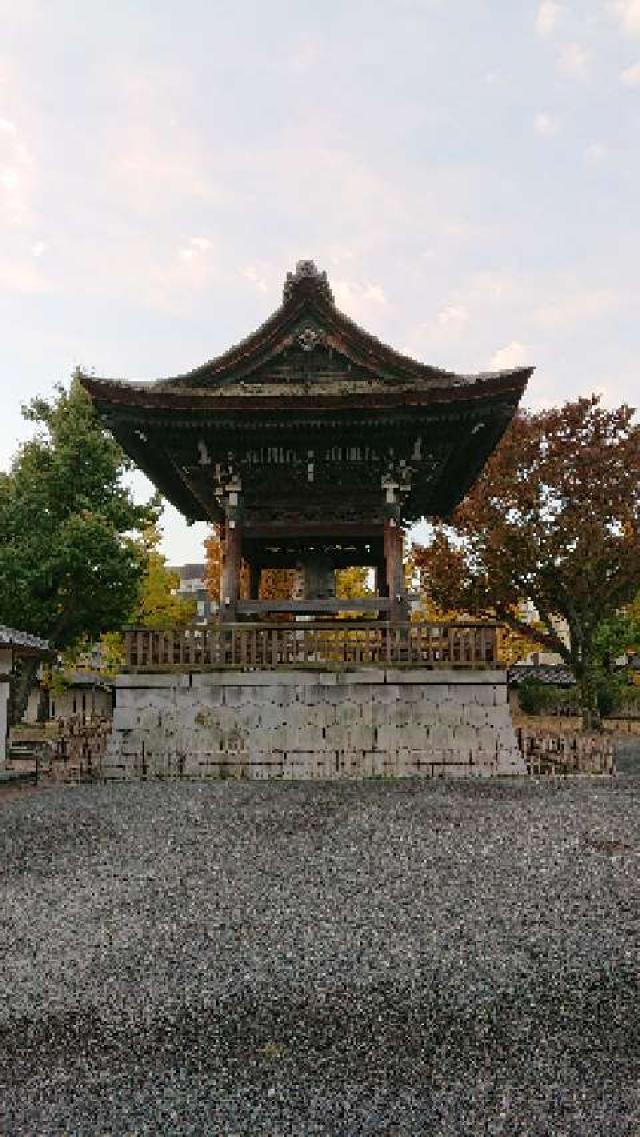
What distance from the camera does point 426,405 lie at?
535 inches

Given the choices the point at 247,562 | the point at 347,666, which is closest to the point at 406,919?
the point at 347,666

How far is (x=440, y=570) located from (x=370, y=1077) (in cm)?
2879

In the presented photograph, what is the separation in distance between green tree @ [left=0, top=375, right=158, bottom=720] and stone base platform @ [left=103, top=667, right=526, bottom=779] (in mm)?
9901

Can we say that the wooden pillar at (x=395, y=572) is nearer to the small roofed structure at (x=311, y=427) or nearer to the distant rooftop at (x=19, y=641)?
the small roofed structure at (x=311, y=427)

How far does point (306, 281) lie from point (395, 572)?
6902 mm

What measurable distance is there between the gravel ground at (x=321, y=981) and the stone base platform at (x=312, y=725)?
482 centimetres

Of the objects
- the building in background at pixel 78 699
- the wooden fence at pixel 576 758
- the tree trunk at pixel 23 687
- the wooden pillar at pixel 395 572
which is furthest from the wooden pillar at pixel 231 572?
the building in background at pixel 78 699

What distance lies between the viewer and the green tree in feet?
72.3

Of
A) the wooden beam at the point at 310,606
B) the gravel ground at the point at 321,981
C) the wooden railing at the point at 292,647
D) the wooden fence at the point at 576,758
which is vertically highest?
the wooden beam at the point at 310,606

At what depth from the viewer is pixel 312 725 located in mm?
13289

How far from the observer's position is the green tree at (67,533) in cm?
2205

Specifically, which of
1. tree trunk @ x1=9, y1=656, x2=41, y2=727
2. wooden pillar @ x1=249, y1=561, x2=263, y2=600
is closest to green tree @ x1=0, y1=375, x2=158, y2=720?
tree trunk @ x1=9, y1=656, x2=41, y2=727

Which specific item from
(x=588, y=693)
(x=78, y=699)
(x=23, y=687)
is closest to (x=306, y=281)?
(x=23, y=687)

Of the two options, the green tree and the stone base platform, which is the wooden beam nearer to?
the stone base platform
